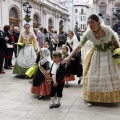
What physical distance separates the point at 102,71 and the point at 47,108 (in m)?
1.17

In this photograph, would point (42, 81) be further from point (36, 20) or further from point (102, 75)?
point (36, 20)

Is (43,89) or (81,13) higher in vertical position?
(81,13)

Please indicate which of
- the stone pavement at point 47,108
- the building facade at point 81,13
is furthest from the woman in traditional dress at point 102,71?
the building facade at point 81,13

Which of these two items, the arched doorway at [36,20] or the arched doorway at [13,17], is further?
the arched doorway at [36,20]

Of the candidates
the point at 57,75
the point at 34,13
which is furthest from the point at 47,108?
the point at 34,13

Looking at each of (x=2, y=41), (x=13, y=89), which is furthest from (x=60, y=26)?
(x=13, y=89)

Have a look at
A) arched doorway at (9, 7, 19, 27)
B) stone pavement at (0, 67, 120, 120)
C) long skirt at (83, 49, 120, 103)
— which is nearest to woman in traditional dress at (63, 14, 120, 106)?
long skirt at (83, 49, 120, 103)

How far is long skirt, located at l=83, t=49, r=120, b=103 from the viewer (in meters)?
4.20

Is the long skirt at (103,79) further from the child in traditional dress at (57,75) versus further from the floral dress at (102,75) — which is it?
the child in traditional dress at (57,75)

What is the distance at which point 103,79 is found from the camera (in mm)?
4199

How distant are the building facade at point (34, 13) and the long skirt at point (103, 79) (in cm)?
1415

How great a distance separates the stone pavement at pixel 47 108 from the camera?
3.78m

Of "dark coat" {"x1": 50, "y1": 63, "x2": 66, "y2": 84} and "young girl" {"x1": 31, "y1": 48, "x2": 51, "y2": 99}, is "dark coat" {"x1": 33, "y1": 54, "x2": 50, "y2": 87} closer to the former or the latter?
"young girl" {"x1": 31, "y1": 48, "x2": 51, "y2": 99}

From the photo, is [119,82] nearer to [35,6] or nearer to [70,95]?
[70,95]
